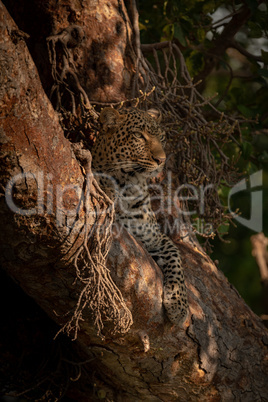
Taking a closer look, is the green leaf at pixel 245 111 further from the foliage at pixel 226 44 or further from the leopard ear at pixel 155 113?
the leopard ear at pixel 155 113

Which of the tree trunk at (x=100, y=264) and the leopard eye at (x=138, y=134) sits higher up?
the leopard eye at (x=138, y=134)

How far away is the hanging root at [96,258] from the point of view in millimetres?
3248

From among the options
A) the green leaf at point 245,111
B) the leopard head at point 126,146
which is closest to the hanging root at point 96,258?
the leopard head at point 126,146

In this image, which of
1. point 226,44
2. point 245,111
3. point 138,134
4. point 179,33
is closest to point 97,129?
point 138,134

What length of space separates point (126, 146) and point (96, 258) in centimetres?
162

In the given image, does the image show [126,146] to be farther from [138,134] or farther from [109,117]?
[109,117]

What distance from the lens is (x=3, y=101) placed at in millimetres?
2709

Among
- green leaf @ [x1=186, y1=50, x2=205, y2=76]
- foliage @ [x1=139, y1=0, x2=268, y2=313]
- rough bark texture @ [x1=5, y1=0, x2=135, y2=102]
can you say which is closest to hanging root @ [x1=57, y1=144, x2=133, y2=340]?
rough bark texture @ [x1=5, y1=0, x2=135, y2=102]

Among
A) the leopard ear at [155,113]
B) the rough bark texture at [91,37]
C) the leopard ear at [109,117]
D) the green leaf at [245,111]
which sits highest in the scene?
the rough bark texture at [91,37]

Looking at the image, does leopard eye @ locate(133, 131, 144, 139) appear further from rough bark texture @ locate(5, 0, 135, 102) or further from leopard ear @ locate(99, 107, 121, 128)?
rough bark texture @ locate(5, 0, 135, 102)

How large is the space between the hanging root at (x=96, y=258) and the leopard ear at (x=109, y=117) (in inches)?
49.9

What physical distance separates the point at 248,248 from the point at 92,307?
685 centimetres

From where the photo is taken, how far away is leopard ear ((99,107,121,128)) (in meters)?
4.49

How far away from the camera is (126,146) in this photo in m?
4.62
